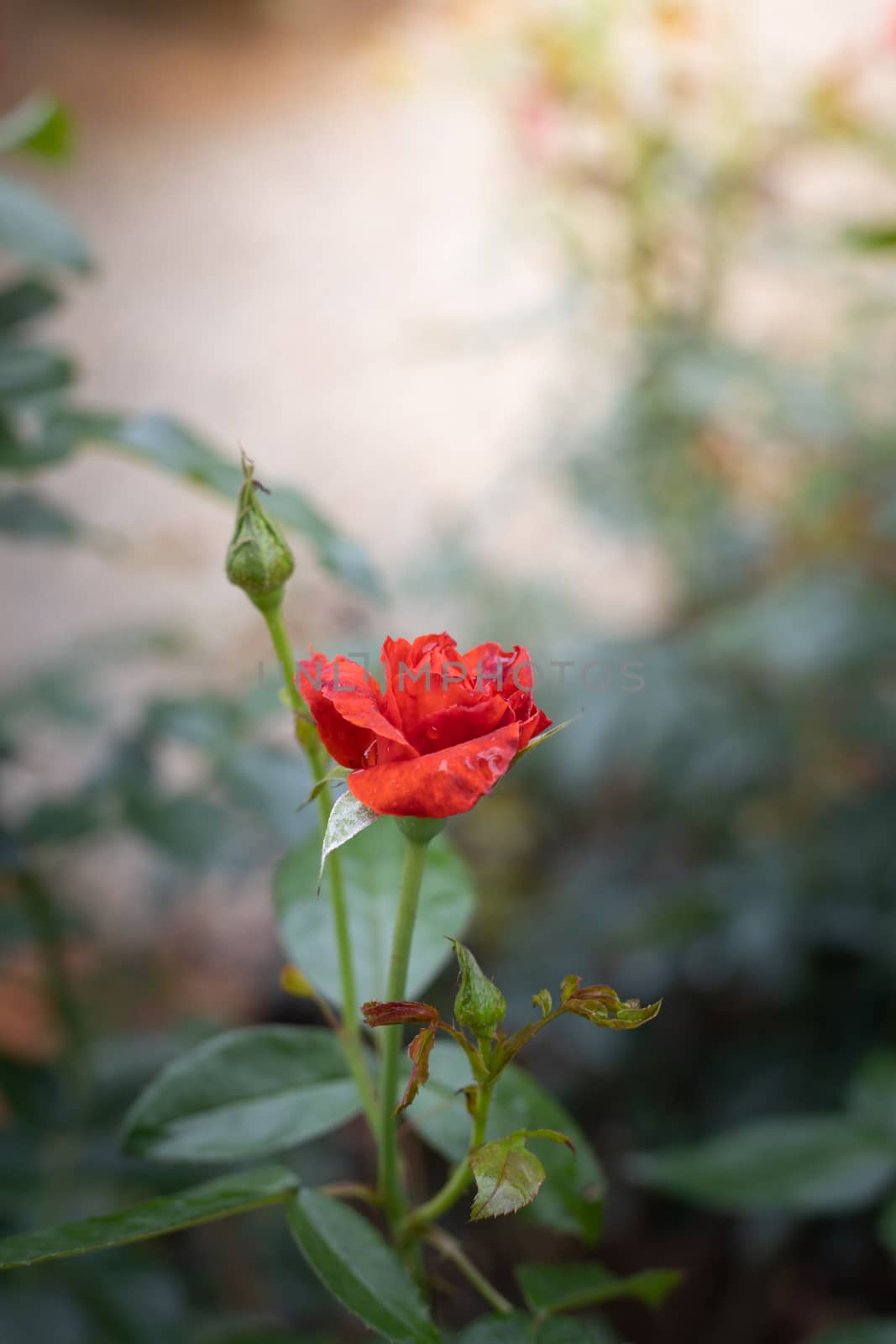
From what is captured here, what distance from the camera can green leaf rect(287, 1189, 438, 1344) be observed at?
250 mm

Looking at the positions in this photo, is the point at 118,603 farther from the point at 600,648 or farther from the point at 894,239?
the point at 894,239

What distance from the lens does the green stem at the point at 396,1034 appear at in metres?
0.25

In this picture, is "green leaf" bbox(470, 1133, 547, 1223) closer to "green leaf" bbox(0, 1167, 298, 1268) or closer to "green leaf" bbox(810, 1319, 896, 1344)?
"green leaf" bbox(0, 1167, 298, 1268)

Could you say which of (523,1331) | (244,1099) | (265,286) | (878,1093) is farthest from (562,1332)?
(265,286)

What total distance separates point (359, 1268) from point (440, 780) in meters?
0.14

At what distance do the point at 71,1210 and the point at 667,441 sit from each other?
880 mm

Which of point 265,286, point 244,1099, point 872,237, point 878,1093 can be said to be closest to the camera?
point 244,1099

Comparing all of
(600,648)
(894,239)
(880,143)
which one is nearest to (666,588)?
(600,648)

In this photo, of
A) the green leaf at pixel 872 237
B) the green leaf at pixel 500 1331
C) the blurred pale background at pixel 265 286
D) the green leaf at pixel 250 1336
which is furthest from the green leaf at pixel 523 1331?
the blurred pale background at pixel 265 286

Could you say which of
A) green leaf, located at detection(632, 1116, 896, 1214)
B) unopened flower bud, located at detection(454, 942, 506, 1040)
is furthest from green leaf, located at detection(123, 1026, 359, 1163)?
green leaf, located at detection(632, 1116, 896, 1214)

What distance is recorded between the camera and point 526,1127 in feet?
1.01

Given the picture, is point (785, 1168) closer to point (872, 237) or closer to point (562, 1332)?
point (562, 1332)

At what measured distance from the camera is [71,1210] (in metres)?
0.52

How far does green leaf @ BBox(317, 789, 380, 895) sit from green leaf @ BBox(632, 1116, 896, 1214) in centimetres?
32
